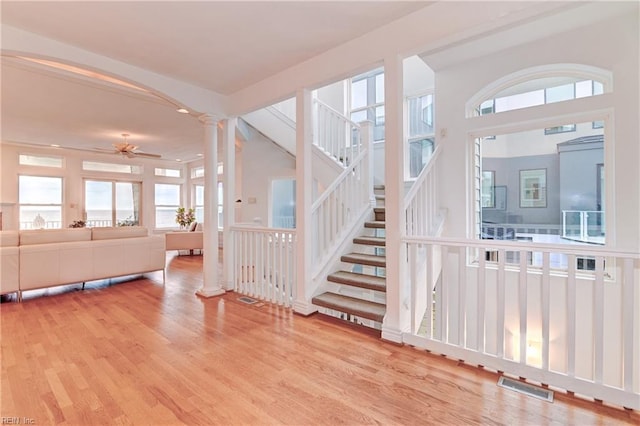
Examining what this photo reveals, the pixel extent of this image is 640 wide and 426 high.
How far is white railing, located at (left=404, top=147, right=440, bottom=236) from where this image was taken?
294 centimetres

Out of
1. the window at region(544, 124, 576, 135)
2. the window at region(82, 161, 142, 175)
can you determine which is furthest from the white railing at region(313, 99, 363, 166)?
the window at region(82, 161, 142, 175)

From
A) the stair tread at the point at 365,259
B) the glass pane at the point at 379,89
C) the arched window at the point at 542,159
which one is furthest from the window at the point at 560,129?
the glass pane at the point at 379,89

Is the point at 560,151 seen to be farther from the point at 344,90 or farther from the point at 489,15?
the point at 344,90

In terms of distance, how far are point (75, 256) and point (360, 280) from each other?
3893 millimetres

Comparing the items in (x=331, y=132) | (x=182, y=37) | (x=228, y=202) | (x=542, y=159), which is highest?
(x=182, y=37)

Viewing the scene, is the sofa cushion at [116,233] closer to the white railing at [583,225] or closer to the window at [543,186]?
the window at [543,186]

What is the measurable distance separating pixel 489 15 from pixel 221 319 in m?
3.42

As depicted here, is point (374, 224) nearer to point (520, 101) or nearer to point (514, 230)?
point (514, 230)

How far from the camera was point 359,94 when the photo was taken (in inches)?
227

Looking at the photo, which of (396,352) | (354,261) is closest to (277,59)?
(354,261)

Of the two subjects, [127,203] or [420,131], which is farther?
[127,203]

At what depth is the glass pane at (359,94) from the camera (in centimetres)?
570

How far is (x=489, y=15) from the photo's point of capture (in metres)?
2.04

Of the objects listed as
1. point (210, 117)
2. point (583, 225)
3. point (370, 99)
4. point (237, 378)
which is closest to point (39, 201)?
point (210, 117)
